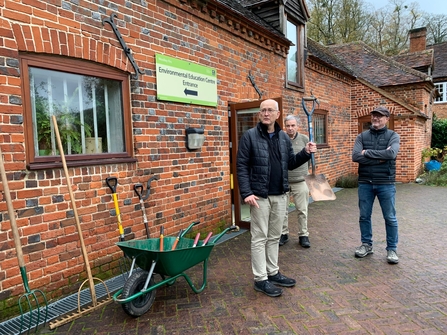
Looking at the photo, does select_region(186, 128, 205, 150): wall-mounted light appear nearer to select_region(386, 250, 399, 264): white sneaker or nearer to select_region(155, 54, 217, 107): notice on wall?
select_region(155, 54, 217, 107): notice on wall

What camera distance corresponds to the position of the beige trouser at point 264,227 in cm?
340

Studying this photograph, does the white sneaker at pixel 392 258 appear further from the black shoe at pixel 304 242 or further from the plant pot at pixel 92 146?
the plant pot at pixel 92 146

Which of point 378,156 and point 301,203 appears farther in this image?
point 301,203

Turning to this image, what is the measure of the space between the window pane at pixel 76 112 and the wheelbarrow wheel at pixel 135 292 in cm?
164

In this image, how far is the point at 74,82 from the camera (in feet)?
12.0

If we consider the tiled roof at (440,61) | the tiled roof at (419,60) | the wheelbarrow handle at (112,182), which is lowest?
the wheelbarrow handle at (112,182)

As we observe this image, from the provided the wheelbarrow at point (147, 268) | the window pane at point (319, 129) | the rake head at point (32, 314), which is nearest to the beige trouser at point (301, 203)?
the wheelbarrow at point (147, 268)

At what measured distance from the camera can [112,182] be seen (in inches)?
151

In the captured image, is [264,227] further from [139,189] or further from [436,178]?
[436,178]

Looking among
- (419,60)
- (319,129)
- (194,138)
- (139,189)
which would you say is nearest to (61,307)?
(139,189)

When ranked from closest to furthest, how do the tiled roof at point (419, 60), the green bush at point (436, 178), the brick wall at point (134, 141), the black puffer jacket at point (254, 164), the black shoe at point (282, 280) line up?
the brick wall at point (134, 141), the black puffer jacket at point (254, 164), the black shoe at point (282, 280), the green bush at point (436, 178), the tiled roof at point (419, 60)

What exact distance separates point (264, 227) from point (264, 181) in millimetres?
499

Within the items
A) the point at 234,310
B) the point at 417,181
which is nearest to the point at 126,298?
the point at 234,310

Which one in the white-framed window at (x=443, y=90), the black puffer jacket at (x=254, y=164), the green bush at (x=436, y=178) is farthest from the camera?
the white-framed window at (x=443, y=90)
